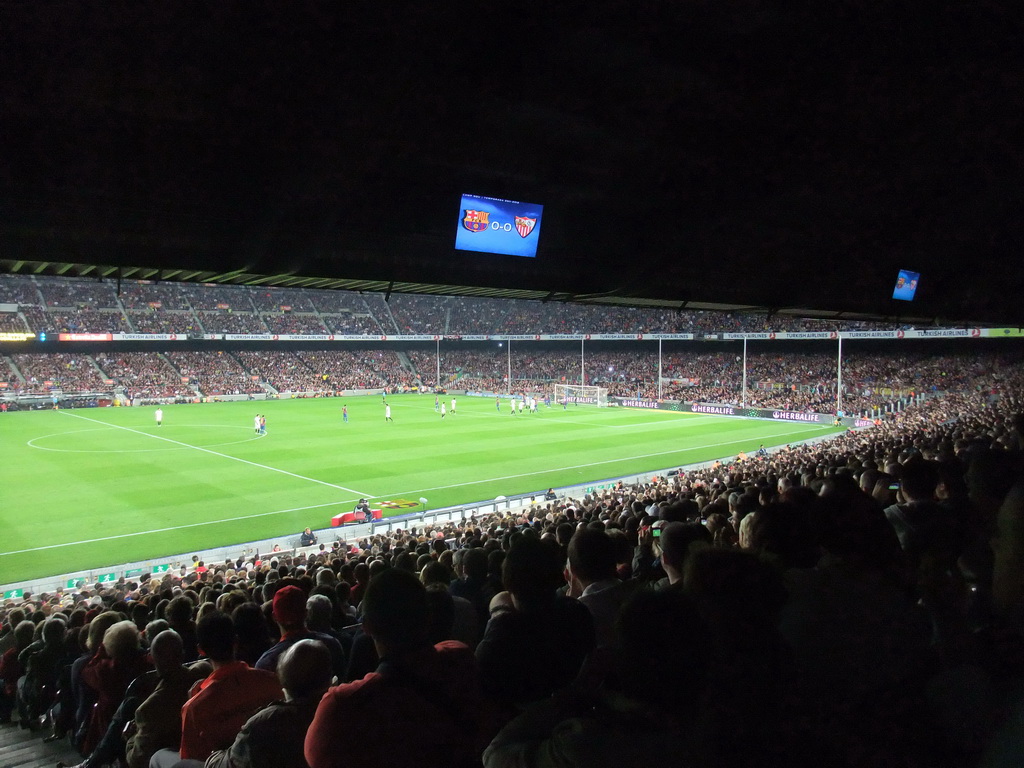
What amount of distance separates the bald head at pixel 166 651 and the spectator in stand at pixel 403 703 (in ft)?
6.02

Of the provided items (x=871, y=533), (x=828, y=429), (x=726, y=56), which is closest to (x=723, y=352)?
(x=828, y=429)

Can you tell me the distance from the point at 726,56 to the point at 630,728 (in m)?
7.17

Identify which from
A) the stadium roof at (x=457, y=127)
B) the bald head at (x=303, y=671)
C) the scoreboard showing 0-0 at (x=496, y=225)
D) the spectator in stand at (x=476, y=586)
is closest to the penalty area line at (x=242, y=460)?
the stadium roof at (x=457, y=127)

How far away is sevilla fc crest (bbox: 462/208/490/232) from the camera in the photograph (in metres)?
9.19

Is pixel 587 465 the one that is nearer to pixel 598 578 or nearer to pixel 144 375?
pixel 598 578

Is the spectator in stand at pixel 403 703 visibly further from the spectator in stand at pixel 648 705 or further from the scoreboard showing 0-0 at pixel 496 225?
the scoreboard showing 0-0 at pixel 496 225

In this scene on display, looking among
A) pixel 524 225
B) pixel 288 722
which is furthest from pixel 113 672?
pixel 524 225

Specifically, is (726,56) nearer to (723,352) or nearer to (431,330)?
(723,352)

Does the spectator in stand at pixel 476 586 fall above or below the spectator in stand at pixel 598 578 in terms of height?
below

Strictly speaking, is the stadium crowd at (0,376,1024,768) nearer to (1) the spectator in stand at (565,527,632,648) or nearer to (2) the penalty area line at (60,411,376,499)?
(1) the spectator in stand at (565,527,632,648)

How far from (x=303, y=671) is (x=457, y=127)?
7963 millimetres

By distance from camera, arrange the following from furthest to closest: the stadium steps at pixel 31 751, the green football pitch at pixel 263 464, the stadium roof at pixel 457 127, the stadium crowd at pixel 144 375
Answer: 1. the stadium crowd at pixel 144 375
2. the green football pitch at pixel 263 464
3. the stadium roof at pixel 457 127
4. the stadium steps at pixel 31 751

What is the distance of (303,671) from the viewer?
106 inches

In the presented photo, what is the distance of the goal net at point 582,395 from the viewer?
186 ft
